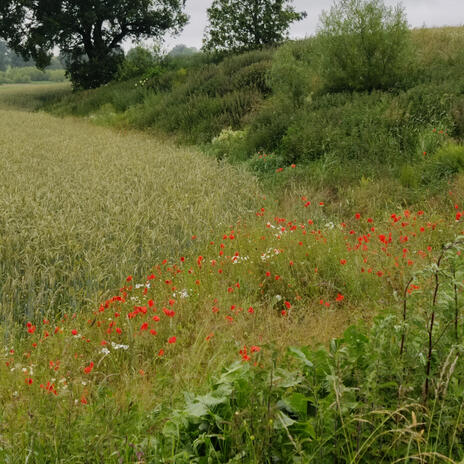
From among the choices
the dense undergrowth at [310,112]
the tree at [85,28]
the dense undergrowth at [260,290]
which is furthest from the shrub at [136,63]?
the dense undergrowth at [260,290]

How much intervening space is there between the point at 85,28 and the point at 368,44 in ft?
66.3

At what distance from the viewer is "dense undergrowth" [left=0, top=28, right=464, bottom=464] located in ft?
6.23

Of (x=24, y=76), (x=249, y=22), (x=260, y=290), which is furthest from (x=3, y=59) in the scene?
(x=260, y=290)

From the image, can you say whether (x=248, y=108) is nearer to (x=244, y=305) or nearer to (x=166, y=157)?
(x=166, y=157)

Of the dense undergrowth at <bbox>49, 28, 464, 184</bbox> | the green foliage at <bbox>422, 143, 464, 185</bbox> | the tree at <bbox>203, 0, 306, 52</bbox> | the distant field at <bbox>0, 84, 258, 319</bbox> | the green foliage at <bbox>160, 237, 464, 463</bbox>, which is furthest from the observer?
the tree at <bbox>203, 0, 306, 52</bbox>

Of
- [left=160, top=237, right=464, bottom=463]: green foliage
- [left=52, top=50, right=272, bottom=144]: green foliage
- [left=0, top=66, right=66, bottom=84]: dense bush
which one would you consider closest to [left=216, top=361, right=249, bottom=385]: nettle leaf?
[left=160, top=237, right=464, bottom=463]: green foliage

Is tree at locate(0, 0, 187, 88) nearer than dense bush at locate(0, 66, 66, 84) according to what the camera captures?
Yes

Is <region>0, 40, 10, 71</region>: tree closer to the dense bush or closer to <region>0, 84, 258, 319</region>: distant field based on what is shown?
the dense bush

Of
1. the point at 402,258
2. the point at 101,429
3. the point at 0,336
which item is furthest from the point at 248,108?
the point at 101,429

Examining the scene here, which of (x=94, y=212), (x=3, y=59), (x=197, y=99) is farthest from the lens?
(x=3, y=59)

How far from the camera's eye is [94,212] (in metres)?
5.53

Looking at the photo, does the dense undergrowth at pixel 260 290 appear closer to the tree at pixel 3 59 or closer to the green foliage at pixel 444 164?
the green foliage at pixel 444 164

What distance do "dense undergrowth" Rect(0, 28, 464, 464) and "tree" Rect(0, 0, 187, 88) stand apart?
52.4 feet

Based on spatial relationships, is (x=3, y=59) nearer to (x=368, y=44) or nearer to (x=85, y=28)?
(x=85, y=28)
